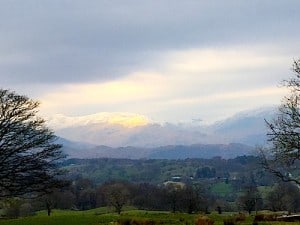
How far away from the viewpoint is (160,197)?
159 metres

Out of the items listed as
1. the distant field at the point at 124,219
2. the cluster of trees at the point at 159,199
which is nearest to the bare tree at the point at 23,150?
the distant field at the point at 124,219

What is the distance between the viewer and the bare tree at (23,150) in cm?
4425

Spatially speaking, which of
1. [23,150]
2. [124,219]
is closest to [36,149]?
[23,150]

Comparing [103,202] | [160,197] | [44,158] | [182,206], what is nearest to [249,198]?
[182,206]

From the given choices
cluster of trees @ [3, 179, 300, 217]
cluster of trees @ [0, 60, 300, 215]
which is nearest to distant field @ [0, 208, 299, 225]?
cluster of trees @ [0, 60, 300, 215]

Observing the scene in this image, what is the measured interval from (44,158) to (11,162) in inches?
115

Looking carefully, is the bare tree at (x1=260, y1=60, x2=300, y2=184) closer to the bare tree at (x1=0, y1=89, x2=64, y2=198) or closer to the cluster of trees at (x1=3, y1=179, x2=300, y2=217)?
the bare tree at (x1=0, y1=89, x2=64, y2=198)

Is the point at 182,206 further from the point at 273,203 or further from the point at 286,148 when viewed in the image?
the point at 286,148

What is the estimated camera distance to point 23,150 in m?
45.2

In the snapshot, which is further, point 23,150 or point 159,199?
point 159,199

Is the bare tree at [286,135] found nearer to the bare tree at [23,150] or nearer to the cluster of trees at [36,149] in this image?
the cluster of trees at [36,149]

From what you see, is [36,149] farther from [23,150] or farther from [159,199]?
[159,199]

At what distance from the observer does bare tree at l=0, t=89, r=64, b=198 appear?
1742 inches

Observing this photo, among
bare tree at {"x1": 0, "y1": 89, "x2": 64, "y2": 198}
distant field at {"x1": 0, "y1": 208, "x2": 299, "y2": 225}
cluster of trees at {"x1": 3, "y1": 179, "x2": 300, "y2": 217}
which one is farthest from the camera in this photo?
cluster of trees at {"x1": 3, "y1": 179, "x2": 300, "y2": 217}
